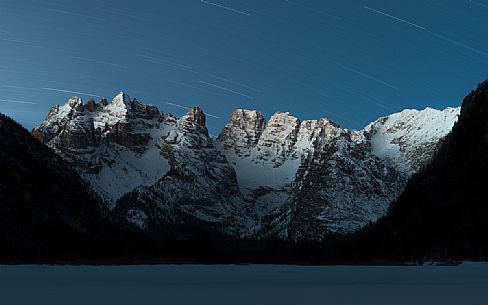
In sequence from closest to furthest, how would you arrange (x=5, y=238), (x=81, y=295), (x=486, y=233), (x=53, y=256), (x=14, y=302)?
(x=14, y=302), (x=81, y=295), (x=5, y=238), (x=53, y=256), (x=486, y=233)

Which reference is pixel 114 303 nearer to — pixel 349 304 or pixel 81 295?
pixel 81 295

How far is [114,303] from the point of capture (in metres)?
48.2

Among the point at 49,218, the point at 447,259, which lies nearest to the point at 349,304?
the point at 447,259

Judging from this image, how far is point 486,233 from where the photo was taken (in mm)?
187000

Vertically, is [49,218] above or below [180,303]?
above

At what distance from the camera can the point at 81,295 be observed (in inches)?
2261

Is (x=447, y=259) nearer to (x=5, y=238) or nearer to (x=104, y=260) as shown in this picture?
(x=104, y=260)

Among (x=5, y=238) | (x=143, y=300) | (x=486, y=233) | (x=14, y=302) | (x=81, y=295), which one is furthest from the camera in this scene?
(x=486, y=233)

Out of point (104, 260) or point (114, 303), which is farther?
point (104, 260)

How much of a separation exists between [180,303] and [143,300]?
5.13 meters

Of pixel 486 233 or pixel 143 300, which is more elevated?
pixel 486 233

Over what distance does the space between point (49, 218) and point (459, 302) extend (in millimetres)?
170699

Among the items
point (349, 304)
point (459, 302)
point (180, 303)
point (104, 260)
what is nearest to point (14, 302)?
point (180, 303)

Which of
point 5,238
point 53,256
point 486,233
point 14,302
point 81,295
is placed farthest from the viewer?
point 486,233
